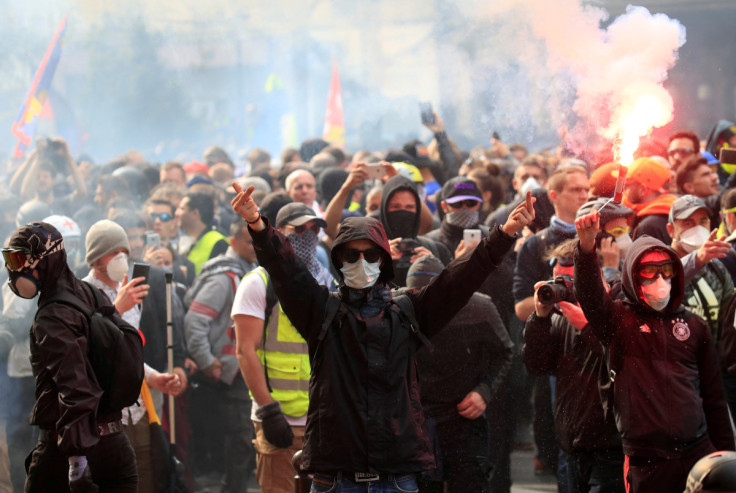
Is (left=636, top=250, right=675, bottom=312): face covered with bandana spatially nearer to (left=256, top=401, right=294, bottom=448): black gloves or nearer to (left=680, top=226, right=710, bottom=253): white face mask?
(left=680, top=226, right=710, bottom=253): white face mask

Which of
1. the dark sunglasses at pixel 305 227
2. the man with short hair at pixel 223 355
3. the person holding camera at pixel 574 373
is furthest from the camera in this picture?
the man with short hair at pixel 223 355

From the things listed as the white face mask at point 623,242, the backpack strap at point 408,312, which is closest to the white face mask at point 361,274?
the backpack strap at point 408,312

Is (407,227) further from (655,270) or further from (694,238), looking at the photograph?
(655,270)

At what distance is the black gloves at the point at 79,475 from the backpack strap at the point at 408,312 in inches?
60.6

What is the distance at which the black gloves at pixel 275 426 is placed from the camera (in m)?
4.61

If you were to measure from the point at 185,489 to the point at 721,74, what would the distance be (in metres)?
21.6

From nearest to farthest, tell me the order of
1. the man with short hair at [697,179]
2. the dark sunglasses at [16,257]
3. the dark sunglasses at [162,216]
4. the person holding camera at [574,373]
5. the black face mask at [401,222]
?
the dark sunglasses at [16,257] < the person holding camera at [574,373] < the black face mask at [401,222] < the man with short hair at [697,179] < the dark sunglasses at [162,216]

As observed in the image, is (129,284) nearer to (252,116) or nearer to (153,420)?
(153,420)

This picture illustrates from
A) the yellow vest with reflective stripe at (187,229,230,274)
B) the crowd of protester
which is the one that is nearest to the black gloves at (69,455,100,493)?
the crowd of protester

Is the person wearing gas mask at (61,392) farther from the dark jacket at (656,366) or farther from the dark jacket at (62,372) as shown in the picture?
the dark jacket at (656,366)

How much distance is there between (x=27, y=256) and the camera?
3938mm

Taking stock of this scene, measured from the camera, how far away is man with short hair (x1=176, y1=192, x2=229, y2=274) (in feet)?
24.2

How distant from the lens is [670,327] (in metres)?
4.09

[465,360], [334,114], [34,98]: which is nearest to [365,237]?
[465,360]
